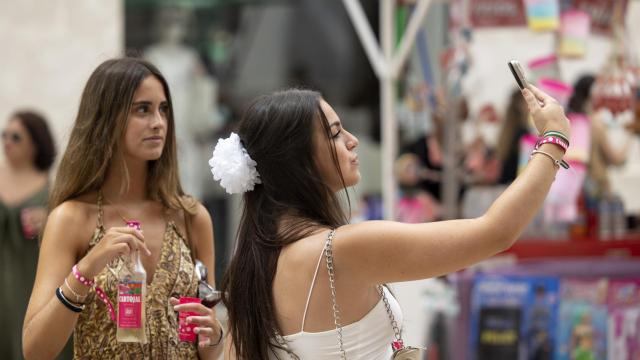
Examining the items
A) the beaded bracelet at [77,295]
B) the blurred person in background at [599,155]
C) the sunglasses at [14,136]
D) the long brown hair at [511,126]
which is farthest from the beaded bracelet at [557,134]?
the long brown hair at [511,126]

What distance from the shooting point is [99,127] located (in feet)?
10.6

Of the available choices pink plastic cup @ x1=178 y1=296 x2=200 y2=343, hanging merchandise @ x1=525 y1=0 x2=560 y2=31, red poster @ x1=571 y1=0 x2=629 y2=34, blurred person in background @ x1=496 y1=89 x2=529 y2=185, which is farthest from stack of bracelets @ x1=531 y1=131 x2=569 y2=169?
blurred person in background @ x1=496 y1=89 x2=529 y2=185

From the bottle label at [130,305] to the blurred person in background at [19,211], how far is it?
3.13 m

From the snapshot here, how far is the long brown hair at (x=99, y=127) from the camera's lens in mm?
3225

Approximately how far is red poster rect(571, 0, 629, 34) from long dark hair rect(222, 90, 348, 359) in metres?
3.17

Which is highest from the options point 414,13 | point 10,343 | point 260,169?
point 414,13

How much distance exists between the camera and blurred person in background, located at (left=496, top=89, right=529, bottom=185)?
7625mm

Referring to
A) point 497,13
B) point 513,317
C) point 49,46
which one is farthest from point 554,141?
point 49,46

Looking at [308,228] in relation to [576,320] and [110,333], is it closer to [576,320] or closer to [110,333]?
[110,333]

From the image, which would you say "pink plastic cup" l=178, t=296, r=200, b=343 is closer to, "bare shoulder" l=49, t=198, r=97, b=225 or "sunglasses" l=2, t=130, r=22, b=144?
"bare shoulder" l=49, t=198, r=97, b=225

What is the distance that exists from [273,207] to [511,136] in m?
5.07

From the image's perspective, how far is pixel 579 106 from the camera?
603 cm

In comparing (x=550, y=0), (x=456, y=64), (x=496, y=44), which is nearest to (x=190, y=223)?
(x=550, y=0)

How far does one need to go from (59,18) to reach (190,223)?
7233 mm
